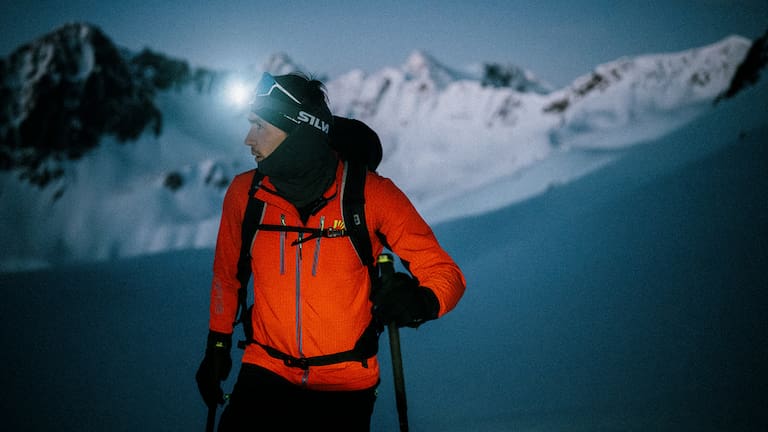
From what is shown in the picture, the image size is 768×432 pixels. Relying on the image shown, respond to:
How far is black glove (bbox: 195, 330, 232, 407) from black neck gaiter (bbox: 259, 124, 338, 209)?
834mm

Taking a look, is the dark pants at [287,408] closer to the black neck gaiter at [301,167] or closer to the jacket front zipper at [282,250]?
the jacket front zipper at [282,250]

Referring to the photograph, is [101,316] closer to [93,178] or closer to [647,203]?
[647,203]

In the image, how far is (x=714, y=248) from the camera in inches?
258

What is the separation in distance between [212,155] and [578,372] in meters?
48.0

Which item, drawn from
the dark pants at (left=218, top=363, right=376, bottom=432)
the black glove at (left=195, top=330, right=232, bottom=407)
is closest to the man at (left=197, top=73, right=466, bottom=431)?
the dark pants at (left=218, top=363, right=376, bottom=432)

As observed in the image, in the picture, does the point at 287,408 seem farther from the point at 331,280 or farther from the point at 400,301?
the point at 400,301

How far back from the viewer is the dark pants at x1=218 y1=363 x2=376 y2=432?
1817 millimetres

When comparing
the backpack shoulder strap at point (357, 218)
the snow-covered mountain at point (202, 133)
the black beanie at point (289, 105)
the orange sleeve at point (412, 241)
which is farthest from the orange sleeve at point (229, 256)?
the snow-covered mountain at point (202, 133)

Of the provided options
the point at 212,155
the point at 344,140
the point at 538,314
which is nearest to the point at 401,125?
the point at 212,155

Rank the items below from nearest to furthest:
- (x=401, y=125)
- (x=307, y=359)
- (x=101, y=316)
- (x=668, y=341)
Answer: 1. (x=307, y=359)
2. (x=668, y=341)
3. (x=101, y=316)
4. (x=401, y=125)

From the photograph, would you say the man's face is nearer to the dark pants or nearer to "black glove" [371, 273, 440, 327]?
"black glove" [371, 273, 440, 327]

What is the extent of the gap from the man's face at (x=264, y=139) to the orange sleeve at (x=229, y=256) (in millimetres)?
211

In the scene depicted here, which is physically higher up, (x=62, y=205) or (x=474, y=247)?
(x=62, y=205)

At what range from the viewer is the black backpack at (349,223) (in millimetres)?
1918
